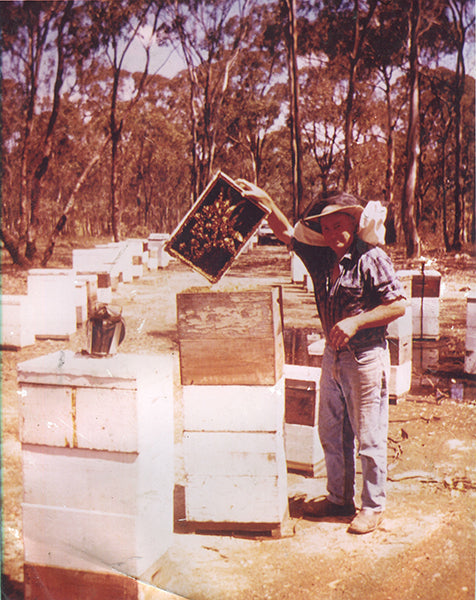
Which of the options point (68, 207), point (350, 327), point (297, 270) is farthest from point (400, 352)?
point (297, 270)

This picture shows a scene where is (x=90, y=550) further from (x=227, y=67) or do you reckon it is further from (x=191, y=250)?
(x=227, y=67)

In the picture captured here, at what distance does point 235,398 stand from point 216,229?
930 millimetres

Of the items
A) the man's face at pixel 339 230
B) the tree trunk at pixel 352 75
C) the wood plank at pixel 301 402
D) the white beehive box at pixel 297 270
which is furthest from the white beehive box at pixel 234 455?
the white beehive box at pixel 297 270

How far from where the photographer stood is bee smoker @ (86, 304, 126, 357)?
3062 mm

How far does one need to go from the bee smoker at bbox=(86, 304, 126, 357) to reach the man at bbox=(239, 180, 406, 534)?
0.99 metres

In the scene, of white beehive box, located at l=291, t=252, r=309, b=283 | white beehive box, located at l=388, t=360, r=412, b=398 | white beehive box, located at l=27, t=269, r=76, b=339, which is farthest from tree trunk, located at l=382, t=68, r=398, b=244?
white beehive box, located at l=291, t=252, r=309, b=283

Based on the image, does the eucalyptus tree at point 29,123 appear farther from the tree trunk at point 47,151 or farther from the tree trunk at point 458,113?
Answer: the tree trunk at point 458,113

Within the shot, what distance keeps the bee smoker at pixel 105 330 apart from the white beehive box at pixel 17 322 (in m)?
1.52

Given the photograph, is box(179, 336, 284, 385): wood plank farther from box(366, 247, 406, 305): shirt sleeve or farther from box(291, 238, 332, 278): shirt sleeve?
box(366, 247, 406, 305): shirt sleeve

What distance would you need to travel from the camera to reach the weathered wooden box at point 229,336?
293 centimetres

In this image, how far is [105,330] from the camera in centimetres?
312

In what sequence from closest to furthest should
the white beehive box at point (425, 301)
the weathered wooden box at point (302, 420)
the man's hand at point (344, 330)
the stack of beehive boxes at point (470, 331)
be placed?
the man's hand at point (344, 330) < the stack of beehive boxes at point (470, 331) < the weathered wooden box at point (302, 420) < the white beehive box at point (425, 301)

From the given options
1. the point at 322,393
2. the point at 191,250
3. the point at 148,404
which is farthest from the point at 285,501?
the point at 191,250

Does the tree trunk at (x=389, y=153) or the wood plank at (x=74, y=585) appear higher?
the tree trunk at (x=389, y=153)
